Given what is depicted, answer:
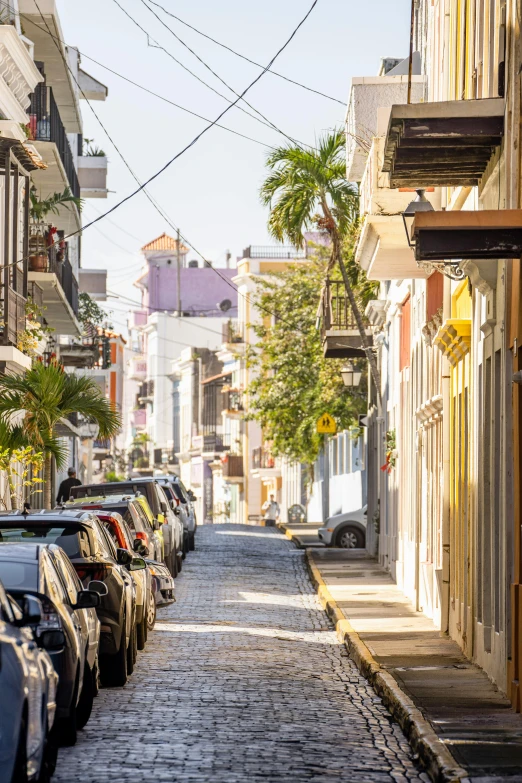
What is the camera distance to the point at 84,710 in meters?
11.7

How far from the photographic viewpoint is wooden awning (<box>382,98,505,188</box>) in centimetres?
1391

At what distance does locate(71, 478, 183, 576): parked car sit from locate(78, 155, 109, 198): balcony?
2388 cm

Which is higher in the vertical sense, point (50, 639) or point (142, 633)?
point (50, 639)

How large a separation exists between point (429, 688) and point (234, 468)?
63.5 meters

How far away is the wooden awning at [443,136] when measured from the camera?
13.9m

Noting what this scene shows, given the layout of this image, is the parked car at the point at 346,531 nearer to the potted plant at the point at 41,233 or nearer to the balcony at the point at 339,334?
the balcony at the point at 339,334

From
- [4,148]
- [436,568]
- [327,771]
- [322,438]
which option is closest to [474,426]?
[436,568]

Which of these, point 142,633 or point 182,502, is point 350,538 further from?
point 142,633

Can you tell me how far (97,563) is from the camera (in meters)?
13.7

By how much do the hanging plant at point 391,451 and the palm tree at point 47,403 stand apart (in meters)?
5.13

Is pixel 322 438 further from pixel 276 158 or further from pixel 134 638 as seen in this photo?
pixel 134 638

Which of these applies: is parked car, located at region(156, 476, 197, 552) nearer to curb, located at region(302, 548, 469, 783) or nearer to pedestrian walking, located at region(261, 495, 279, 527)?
curb, located at region(302, 548, 469, 783)

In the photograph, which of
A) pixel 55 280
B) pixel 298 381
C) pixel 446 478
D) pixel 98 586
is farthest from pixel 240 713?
pixel 298 381

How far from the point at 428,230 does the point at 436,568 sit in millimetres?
9184
